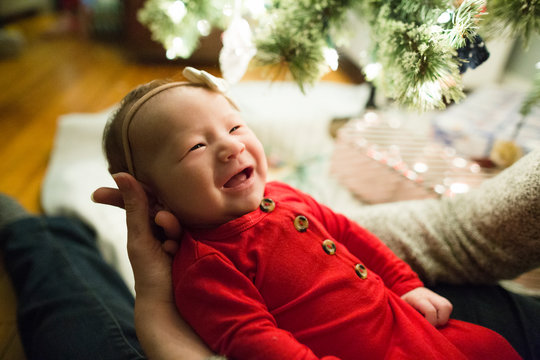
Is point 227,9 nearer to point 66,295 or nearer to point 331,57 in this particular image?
point 331,57

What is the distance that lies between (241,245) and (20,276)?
62cm

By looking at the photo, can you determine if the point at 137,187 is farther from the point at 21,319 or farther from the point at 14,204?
the point at 14,204

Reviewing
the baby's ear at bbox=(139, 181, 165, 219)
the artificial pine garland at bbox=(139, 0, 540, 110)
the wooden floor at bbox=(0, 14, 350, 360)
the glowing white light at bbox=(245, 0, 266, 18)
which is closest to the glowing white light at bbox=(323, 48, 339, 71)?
the artificial pine garland at bbox=(139, 0, 540, 110)

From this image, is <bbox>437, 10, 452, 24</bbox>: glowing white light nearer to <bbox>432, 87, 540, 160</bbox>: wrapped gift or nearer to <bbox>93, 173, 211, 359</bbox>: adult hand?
<bbox>93, 173, 211, 359</bbox>: adult hand

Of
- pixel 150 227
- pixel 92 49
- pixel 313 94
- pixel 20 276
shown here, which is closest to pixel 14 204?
pixel 20 276

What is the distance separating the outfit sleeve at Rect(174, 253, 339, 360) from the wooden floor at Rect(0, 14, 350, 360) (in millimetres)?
560

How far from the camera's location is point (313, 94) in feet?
7.71

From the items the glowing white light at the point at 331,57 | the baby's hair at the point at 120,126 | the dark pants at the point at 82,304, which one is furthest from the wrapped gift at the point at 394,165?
the baby's hair at the point at 120,126

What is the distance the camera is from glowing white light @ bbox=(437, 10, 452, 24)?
1.84ft

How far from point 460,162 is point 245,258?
86cm

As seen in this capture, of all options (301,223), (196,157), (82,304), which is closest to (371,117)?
(301,223)

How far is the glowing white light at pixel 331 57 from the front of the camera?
28.8 inches

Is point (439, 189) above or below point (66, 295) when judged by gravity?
above

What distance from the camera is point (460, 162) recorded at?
1.14 meters
